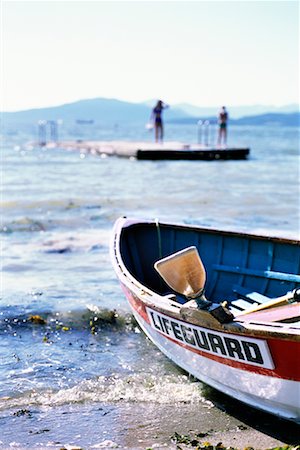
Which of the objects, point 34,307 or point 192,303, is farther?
point 34,307

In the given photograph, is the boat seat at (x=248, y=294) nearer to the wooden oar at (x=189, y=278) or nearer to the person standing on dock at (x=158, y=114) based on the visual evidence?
the wooden oar at (x=189, y=278)

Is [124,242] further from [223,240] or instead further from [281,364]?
[281,364]

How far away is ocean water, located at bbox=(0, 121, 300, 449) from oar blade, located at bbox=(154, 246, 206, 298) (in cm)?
135

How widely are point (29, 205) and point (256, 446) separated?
16.6m

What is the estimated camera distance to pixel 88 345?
29.4ft

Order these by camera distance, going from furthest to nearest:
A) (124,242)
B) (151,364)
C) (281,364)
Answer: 1. (124,242)
2. (151,364)
3. (281,364)

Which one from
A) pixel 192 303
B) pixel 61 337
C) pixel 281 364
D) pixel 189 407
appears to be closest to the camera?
pixel 281 364

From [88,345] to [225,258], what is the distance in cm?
217

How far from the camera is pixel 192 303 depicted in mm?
6441

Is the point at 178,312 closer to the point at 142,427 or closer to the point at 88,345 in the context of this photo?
the point at 142,427

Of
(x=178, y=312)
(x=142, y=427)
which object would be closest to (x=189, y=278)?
(x=178, y=312)

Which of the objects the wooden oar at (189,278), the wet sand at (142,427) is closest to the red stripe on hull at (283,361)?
the wooden oar at (189,278)

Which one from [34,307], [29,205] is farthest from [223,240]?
[29,205]

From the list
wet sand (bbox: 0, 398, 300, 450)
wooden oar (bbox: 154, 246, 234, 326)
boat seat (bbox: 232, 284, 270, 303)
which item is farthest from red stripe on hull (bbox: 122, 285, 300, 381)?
boat seat (bbox: 232, 284, 270, 303)
